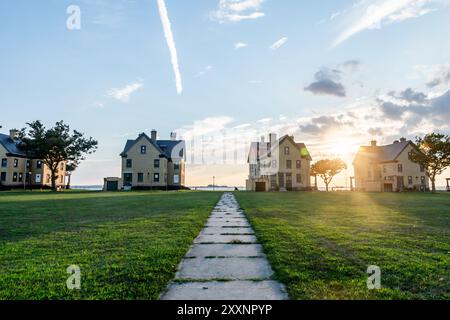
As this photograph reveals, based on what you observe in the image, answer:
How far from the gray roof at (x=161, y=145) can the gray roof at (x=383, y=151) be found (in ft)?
118

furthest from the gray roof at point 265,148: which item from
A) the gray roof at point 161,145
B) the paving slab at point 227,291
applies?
the paving slab at point 227,291

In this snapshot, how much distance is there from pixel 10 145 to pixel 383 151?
221 feet

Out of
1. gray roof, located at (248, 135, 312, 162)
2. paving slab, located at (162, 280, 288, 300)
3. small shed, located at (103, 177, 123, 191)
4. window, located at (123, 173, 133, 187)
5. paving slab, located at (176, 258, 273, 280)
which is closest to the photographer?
paving slab, located at (162, 280, 288, 300)

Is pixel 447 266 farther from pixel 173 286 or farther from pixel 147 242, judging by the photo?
pixel 147 242

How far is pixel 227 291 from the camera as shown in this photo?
Answer: 304cm

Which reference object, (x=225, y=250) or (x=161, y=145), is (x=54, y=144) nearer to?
(x=161, y=145)

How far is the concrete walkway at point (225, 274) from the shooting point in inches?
117

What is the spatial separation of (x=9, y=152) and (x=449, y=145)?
67.8 meters

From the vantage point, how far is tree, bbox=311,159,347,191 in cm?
6921

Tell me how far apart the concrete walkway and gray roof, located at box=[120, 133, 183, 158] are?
43.4 m

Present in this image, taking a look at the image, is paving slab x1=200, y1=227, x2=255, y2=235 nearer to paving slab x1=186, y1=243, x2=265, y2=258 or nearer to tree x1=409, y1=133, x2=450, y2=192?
paving slab x1=186, y1=243, x2=265, y2=258

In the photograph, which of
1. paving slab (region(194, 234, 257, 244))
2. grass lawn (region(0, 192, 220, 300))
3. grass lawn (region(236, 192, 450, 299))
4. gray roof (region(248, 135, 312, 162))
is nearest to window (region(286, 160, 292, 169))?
gray roof (region(248, 135, 312, 162))

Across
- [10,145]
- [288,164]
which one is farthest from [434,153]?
[10,145]
